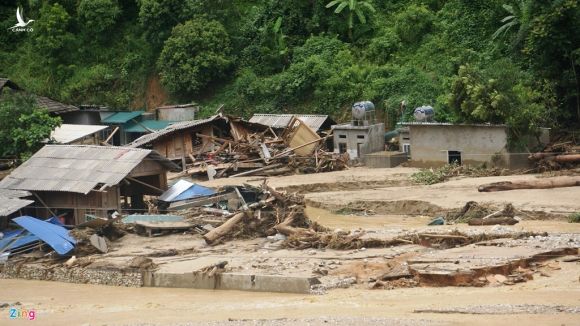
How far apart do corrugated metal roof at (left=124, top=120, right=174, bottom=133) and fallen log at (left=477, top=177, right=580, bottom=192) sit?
18.8 metres

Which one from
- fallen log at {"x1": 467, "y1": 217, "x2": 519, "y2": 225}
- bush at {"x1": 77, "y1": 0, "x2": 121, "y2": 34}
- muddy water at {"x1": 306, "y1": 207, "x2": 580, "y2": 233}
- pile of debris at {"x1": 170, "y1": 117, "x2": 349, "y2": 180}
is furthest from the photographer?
bush at {"x1": 77, "y1": 0, "x2": 121, "y2": 34}

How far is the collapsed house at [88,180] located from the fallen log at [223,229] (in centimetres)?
380

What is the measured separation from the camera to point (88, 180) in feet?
106

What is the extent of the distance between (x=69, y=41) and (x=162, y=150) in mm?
16307

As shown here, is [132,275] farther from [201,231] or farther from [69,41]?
[69,41]

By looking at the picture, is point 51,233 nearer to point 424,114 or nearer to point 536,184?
point 536,184

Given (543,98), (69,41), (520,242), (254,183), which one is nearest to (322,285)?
(520,242)

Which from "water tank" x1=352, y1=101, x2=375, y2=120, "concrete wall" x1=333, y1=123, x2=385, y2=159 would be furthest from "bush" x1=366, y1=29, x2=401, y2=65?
"concrete wall" x1=333, y1=123, x2=385, y2=159

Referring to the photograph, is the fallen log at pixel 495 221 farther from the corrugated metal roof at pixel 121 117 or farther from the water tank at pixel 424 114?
the corrugated metal roof at pixel 121 117

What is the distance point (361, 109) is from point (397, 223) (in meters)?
12.7

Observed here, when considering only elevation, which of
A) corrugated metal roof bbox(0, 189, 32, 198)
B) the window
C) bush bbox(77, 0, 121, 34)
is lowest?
corrugated metal roof bbox(0, 189, 32, 198)

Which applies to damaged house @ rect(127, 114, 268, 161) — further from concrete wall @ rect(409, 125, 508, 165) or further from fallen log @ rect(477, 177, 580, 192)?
fallen log @ rect(477, 177, 580, 192)

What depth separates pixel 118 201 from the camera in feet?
107

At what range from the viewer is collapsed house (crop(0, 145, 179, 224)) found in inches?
1272
